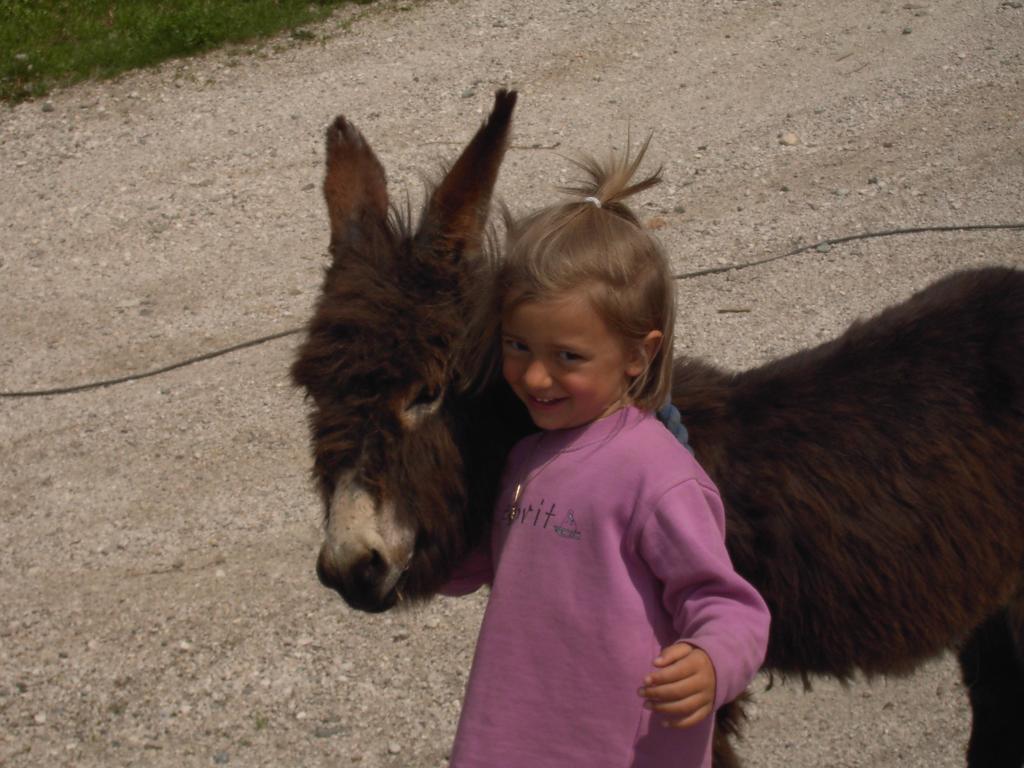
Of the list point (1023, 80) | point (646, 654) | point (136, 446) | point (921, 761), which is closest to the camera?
point (646, 654)

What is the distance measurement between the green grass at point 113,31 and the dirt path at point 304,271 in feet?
0.86

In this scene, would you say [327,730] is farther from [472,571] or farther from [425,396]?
[425,396]

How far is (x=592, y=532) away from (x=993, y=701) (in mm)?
2298

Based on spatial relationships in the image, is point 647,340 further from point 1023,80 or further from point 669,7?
point 669,7

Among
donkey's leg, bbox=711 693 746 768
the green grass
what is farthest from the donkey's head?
the green grass

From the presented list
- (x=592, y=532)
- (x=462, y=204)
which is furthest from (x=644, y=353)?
(x=462, y=204)

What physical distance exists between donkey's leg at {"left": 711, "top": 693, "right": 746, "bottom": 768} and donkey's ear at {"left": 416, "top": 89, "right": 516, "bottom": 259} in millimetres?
1402

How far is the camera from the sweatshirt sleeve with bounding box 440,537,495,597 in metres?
2.99

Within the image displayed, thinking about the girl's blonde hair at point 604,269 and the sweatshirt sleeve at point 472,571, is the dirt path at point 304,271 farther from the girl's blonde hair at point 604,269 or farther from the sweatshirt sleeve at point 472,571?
the girl's blonde hair at point 604,269

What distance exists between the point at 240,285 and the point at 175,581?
2578 millimetres

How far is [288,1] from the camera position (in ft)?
34.0

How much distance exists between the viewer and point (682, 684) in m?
2.21

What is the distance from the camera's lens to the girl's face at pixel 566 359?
2486 mm

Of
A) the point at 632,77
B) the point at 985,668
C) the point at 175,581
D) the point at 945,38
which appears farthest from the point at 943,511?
the point at 945,38
